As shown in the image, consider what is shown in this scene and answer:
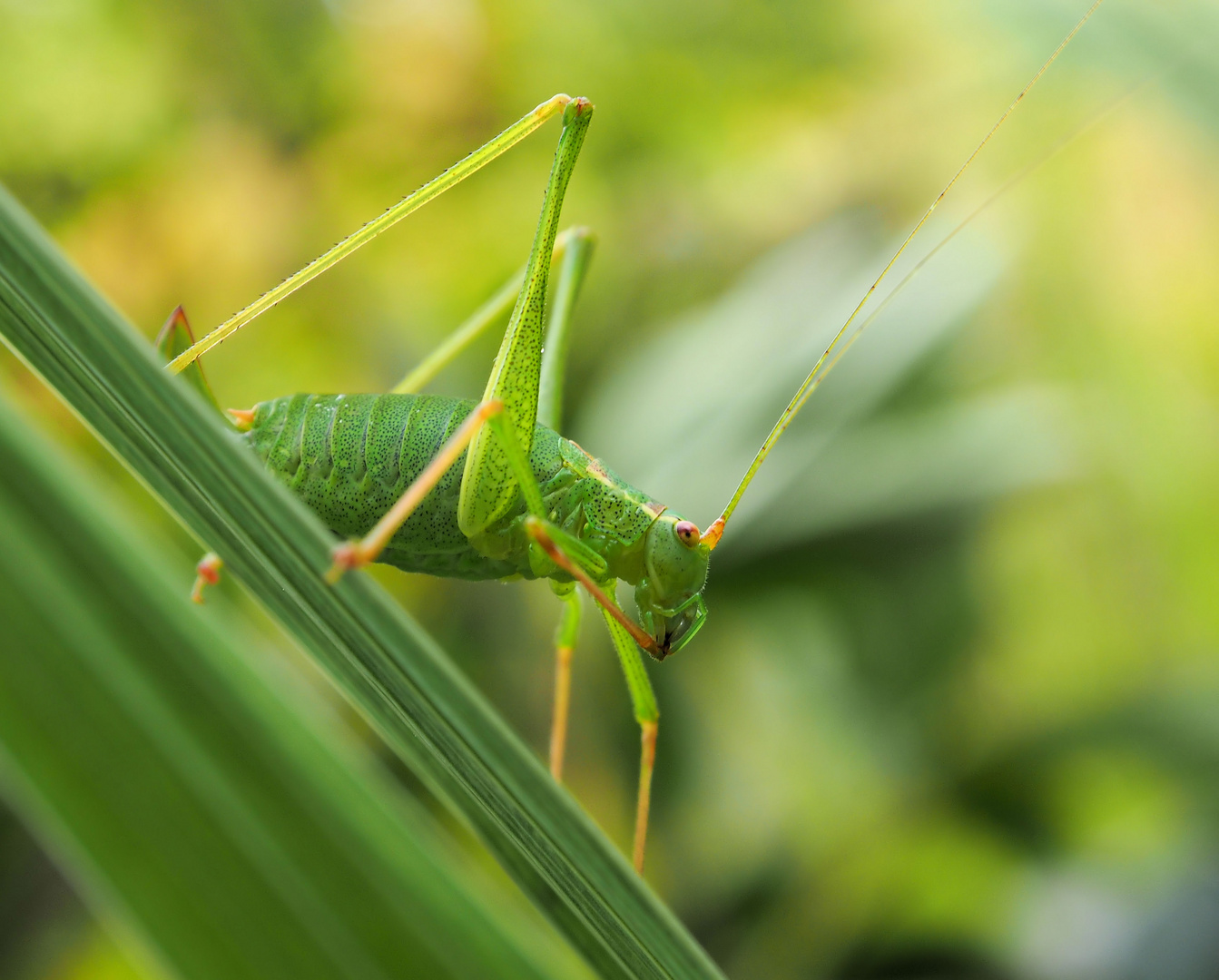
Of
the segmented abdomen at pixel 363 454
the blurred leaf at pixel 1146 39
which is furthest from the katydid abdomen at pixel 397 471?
the blurred leaf at pixel 1146 39

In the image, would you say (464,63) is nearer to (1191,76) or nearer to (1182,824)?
(1191,76)

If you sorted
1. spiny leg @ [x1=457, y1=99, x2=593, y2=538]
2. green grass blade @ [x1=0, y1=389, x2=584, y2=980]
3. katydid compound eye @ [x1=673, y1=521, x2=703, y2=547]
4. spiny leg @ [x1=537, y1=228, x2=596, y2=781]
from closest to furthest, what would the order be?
green grass blade @ [x1=0, y1=389, x2=584, y2=980]
spiny leg @ [x1=457, y1=99, x2=593, y2=538]
katydid compound eye @ [x1=673, y1=521, x2=703, y2=547]
spiny leg @ [x1=537, y1=228, x2=596, y2=781]

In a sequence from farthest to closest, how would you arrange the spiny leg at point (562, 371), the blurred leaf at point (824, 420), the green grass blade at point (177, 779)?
the blurred leaf at point (824, 420) < the spiny leg at point (562, 371) < the green grass blade at point (177, 779)

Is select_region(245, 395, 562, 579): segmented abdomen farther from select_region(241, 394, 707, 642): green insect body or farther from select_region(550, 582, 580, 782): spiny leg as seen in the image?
select_region(550, 582, 580, 782): spiny leg

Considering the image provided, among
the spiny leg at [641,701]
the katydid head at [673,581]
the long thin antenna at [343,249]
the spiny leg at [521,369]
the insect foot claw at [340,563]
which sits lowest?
the spiny leg at [641,701]

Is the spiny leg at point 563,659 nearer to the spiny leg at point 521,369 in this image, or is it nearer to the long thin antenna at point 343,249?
the spiny leg at point 521,369

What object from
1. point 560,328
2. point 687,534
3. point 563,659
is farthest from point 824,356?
point 563,659

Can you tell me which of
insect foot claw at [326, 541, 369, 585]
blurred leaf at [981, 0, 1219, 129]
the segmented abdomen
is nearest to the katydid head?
the segmented abdomen

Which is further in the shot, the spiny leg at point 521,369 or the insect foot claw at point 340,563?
the spiny leg at point 521,369
